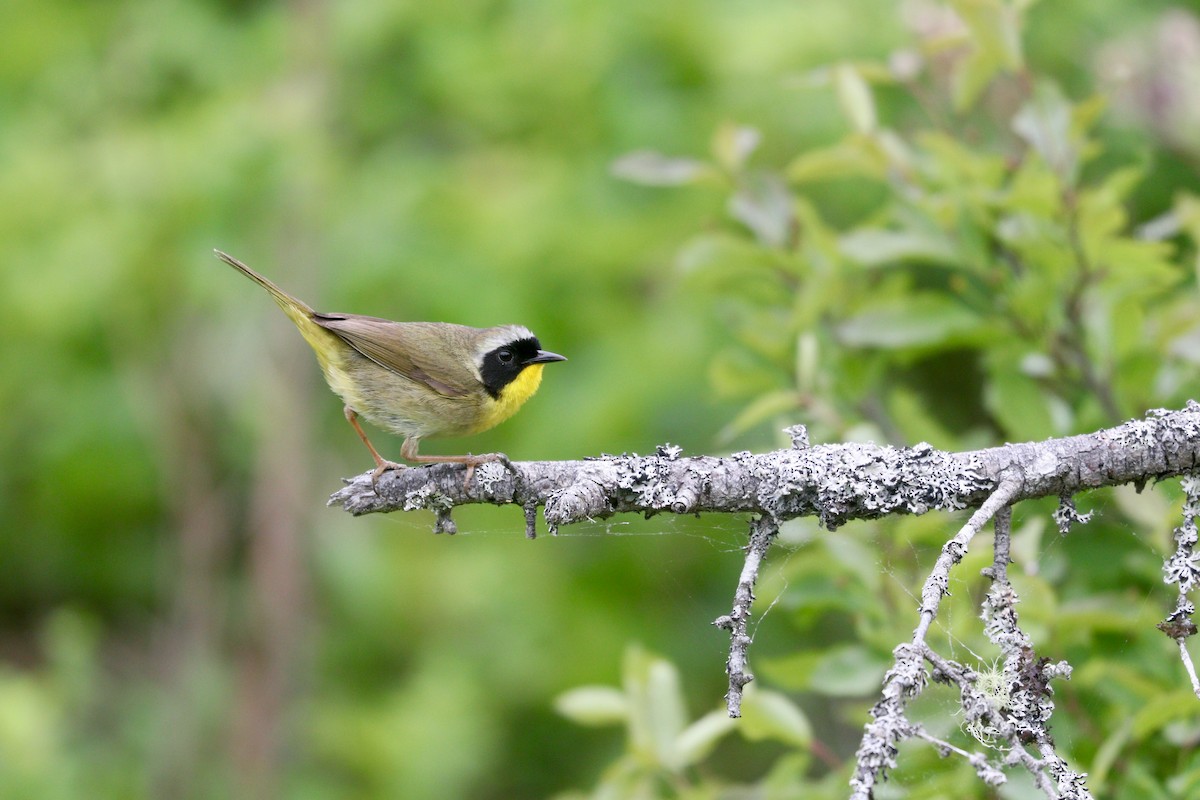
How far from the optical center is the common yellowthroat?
3043 mm

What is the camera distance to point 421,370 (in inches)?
122

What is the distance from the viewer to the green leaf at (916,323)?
2.63 m

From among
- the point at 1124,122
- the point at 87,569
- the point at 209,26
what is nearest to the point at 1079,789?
the point at 1124,122

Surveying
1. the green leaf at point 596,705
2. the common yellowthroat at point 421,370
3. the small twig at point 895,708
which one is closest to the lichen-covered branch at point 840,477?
the small twig at point 895,708

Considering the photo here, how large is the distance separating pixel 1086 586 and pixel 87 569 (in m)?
6.24

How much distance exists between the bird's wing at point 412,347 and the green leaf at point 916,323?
1058 mm

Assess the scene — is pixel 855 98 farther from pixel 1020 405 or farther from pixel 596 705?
pixel 596 705

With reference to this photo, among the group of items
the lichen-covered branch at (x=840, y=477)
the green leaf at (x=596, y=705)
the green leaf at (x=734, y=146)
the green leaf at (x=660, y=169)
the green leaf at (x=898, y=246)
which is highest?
the green leaf at (x=734, y=146)

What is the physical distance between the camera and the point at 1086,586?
103 inches

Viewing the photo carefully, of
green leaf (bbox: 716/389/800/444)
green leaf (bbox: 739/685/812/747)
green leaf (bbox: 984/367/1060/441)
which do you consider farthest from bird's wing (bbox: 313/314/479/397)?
green leaf (bbox: 984/367/1060/441)

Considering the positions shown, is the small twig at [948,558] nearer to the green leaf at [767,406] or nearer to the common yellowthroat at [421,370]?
the green leaf at [767,406]

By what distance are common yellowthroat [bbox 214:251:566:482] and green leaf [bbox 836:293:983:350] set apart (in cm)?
82

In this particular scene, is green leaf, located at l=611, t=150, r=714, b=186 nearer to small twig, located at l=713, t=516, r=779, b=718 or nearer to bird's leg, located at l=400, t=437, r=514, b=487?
bird's leg, located at l=400, t=437, r=514, b=487

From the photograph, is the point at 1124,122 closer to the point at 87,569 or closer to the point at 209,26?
the point at 209,26
